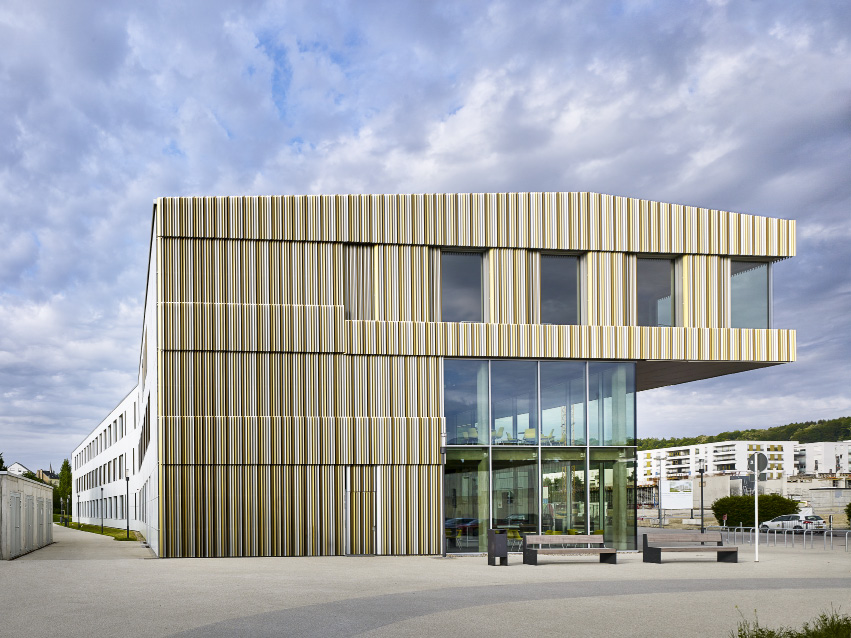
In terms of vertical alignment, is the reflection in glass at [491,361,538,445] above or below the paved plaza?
above

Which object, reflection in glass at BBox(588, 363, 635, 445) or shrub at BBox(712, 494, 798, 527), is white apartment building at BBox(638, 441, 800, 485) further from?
reflection in glass at BBox(588, 363, 635, 445)

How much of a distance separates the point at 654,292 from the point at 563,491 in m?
6.16

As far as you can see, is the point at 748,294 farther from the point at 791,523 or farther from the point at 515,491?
the point at 791,523

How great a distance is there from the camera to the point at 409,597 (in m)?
14.1

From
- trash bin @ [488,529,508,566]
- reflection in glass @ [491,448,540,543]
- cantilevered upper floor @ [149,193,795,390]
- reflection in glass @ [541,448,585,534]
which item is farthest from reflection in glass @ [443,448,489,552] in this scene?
trash bin @ [488,529,508,566]

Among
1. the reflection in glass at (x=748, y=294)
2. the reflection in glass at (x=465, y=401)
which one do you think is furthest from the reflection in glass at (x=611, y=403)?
the reflection in glass at (x=748, y=294)

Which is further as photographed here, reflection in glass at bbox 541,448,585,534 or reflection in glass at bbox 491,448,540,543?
reflection in glass at bbox 541,448,585,534

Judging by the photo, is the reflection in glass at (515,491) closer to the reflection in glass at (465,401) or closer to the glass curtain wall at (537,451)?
the glass curtain wall at (537,451)

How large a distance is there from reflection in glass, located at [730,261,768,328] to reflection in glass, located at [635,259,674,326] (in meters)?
1.80

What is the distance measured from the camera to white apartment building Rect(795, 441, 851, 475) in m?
163

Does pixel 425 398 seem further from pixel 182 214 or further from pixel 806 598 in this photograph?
pixel 806 598

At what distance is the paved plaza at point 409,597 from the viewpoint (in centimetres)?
1120

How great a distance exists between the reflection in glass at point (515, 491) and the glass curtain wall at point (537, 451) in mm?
26

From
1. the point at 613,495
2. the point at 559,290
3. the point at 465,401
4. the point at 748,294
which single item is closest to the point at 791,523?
the point at 748,294
